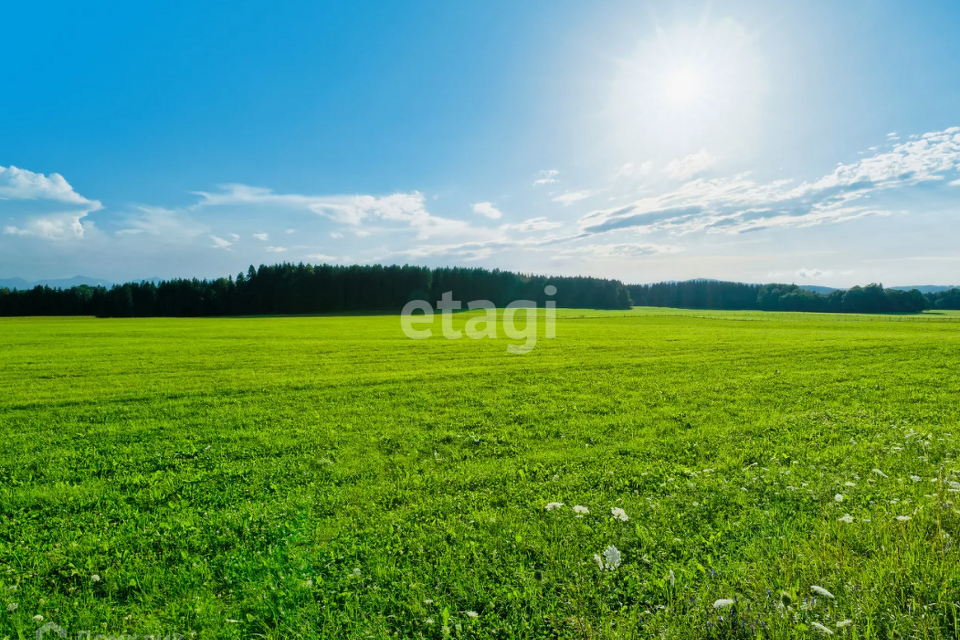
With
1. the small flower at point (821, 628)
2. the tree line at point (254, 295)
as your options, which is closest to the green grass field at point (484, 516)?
the small flower at point (821, 628)

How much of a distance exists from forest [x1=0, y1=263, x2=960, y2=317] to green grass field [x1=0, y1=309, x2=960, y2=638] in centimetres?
10954

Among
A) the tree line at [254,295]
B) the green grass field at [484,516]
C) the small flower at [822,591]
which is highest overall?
the tree line at [254,295]

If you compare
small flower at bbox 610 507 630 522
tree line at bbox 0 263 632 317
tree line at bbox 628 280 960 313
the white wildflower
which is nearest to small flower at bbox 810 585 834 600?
the white wildflower

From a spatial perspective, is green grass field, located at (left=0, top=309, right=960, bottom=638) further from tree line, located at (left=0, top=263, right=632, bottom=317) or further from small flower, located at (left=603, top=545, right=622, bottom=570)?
tree line, located at (left=0, top=263, right=632, bottom=317)

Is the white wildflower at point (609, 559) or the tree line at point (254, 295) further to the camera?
the tree line at point (254, 295)

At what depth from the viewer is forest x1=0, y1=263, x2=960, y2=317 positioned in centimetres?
11400

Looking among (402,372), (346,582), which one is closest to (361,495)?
(346,582)

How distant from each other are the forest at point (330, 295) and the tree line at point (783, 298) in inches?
13.6

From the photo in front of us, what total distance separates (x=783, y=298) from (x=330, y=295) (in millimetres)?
152259

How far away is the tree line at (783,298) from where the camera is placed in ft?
438

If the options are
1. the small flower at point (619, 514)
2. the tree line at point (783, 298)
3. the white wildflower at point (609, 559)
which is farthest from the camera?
the tree line at point (783, 298)

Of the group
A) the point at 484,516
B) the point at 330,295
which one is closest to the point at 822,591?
the point at 484,516

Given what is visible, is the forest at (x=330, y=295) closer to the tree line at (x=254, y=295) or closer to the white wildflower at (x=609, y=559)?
the tree line at (x=254, y=295)

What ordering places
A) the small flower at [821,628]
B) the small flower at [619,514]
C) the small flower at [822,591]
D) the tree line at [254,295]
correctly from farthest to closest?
the tree line at [254,295], the small flower at [619,514], the small flower at [822,591], the small flower at [821,628]
